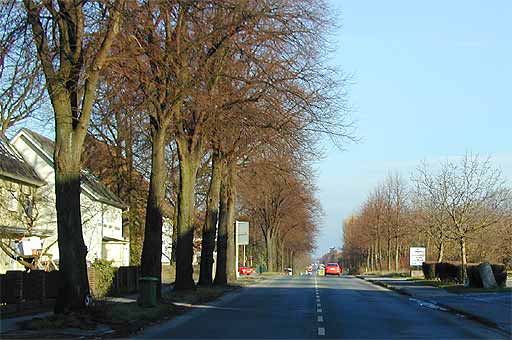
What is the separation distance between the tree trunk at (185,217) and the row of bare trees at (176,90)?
0.14 ft

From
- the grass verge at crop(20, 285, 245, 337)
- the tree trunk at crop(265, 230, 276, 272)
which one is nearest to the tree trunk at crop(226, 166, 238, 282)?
the grass verge at crop(20, 285, 245, 337)

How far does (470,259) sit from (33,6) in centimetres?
4625

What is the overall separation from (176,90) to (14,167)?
→ 19.3 m

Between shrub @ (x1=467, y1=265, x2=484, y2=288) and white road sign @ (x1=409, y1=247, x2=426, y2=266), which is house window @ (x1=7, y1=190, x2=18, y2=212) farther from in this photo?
white road sign @ (x1=409, y1=247, x2=426, y2=266)

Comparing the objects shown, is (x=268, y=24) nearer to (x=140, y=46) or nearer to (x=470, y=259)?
(x=140, y=46)

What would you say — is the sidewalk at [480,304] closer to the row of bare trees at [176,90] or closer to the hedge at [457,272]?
the hedge at [457,272]

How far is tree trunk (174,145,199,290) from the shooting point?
30375 mm

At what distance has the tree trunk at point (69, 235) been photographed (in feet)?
56.9

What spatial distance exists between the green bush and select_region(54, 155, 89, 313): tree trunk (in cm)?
1066

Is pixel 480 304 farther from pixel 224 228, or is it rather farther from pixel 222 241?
pixel 224 228

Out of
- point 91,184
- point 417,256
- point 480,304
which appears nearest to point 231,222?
point 91,184

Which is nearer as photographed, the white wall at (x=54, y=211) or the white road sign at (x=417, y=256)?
the white wall at (x=54, y=211)

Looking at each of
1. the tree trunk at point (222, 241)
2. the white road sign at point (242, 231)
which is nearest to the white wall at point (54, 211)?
the tree trunk at point (222, 241)

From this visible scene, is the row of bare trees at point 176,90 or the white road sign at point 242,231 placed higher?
the row of bare trees at point 176,90
